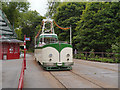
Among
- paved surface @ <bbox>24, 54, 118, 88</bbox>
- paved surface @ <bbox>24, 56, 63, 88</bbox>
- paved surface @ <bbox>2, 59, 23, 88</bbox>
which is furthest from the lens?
paved surface @ <bbox>2, 59, 23, 88</bbox>

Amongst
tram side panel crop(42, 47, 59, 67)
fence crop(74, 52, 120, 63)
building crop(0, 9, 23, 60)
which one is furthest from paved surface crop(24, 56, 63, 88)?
building crop(0, 9, 23, 60)

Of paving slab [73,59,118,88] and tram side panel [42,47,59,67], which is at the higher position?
tram side panel [42,47,59,67]

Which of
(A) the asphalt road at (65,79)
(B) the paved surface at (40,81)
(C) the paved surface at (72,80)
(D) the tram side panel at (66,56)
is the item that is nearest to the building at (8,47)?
(D) the tram side panel at (66,56)

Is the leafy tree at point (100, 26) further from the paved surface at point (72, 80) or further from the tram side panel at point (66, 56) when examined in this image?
the paved surface at point (72, 80)

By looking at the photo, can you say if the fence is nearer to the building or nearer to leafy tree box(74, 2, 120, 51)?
leafy tree box(74, 2, 120, 51)

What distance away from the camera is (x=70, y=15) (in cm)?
4547

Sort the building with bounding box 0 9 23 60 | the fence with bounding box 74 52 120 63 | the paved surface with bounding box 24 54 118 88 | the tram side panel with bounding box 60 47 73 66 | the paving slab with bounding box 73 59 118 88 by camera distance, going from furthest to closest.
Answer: the building with bounding box 0 9 23 60 → the fence with bounding box 74 52 120 63 → the tram side panel with bounding box 60 47 73 66 → the paving slab with bounding box 73 59 118 88 → the paved surface with bounding box 24 54 118 88

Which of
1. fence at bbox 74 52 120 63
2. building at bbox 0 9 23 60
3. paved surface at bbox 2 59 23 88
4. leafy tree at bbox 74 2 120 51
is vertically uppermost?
leafy tree at bbox 74 2 120 51

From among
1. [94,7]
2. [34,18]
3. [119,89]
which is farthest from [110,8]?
[34,18]

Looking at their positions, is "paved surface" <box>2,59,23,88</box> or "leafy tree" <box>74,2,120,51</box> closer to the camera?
"paved surface" <box>2,59,23,88</box>

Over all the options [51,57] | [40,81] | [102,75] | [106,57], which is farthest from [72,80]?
[106,57]

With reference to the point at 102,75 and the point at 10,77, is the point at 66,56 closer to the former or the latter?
the point at 102,75

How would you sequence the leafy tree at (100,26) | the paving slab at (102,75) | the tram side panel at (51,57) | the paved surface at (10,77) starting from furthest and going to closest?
the leafy tree at (100,26) < the tram side panel at (51,57) < the paving slab at (102,75) < the paved surface at (10,77)

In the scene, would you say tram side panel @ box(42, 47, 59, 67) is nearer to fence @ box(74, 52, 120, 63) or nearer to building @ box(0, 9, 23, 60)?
fence @ box(74, 52, 120, 63)
